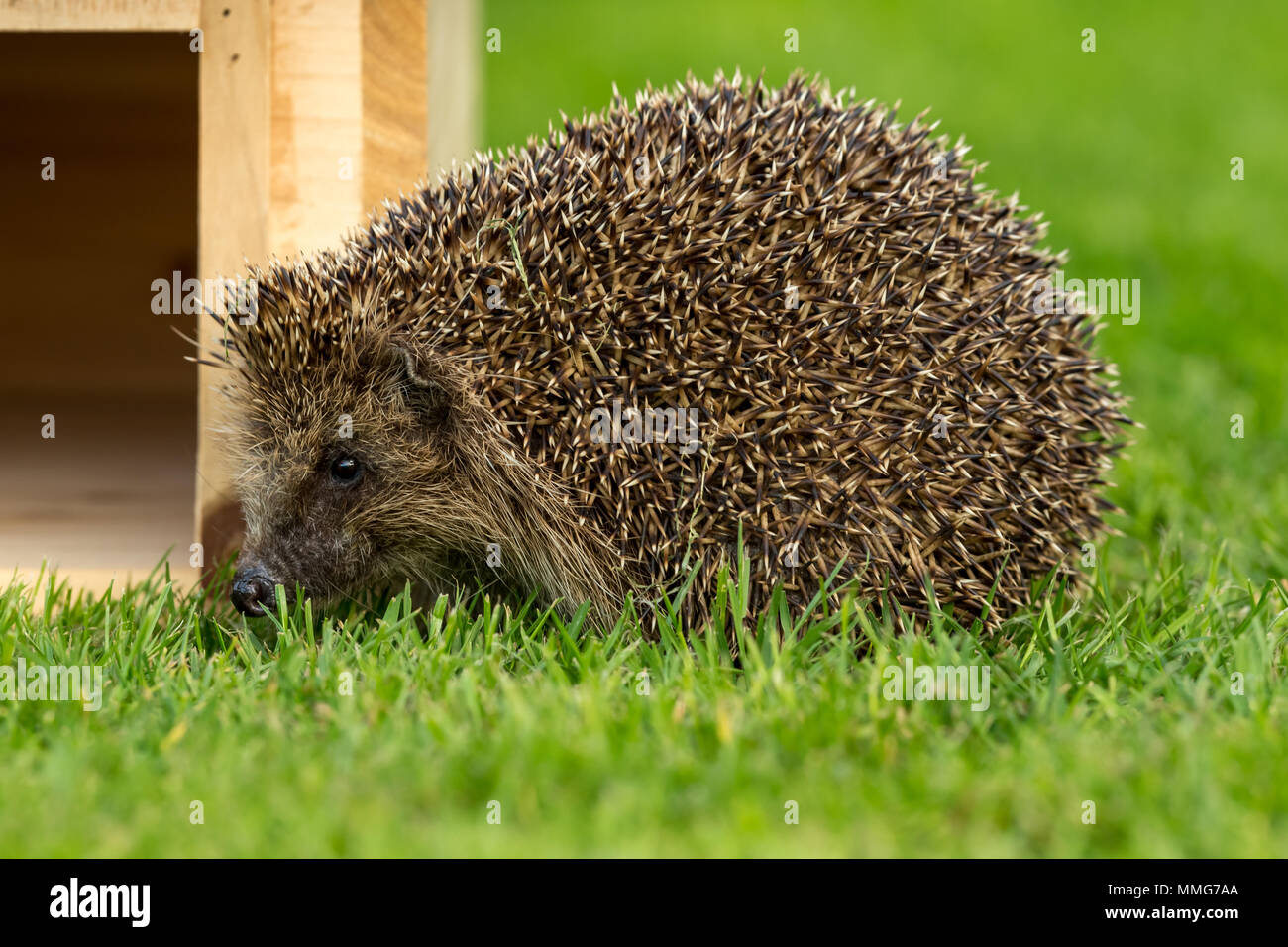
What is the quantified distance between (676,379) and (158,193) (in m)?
4.78

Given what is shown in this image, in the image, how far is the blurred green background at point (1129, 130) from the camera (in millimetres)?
7301

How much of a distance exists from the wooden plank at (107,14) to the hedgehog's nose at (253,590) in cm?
215

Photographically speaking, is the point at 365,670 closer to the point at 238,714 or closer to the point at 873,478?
the point at 238,714

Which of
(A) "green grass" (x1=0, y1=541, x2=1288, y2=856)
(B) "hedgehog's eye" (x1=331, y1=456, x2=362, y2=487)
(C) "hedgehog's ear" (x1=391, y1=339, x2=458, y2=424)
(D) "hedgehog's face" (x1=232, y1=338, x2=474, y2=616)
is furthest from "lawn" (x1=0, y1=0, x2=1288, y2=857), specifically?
(C) "hedgehog's ear" (x1=391, y1=339, x2=458, y2=424)

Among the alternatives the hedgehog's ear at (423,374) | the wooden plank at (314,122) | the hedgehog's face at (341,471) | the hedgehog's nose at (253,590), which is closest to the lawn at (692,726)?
the hedgehog's nose at (253,590)

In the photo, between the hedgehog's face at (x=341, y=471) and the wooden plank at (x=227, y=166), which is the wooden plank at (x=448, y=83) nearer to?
the wooden plank at (x=227, y=166)

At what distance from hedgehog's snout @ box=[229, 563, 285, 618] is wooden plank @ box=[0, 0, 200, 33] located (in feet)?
7.06

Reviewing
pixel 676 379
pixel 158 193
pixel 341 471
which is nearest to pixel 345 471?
pixel 341 471

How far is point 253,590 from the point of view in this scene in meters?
4.59

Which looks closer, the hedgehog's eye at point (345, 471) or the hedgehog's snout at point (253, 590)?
the hedgehog's snout at point (253, 590)

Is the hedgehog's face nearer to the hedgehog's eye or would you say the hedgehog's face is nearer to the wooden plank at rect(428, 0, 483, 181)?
the hedgehog's eye

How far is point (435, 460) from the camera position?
15.7 feet

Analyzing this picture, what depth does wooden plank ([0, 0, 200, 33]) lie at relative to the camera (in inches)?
198

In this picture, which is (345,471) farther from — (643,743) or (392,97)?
(643,743)
